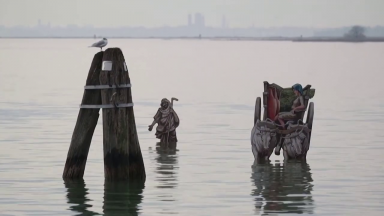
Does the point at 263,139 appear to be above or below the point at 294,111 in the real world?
below

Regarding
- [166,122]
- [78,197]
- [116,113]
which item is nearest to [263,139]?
[166,122]

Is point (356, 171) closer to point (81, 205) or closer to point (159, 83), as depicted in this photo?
point (81, 205)

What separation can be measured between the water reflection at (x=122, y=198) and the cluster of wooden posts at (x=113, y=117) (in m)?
0.17

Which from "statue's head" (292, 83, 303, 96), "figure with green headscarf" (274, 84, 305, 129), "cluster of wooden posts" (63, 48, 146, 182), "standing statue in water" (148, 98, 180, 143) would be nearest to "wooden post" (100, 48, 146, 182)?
"cluster of wooden posts" (63, 48, 146, 182)

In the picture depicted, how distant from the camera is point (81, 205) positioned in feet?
70.5

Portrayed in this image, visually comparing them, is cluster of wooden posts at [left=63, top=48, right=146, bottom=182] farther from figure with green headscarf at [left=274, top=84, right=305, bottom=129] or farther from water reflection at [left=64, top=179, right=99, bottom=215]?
figure with green headscarf at [left=274, top=84, right=305, bottom=129]

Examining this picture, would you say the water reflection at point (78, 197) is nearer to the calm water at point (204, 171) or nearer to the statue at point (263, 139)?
the calm water at point (204, 171)

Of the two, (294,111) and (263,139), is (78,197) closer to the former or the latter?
(263,139)

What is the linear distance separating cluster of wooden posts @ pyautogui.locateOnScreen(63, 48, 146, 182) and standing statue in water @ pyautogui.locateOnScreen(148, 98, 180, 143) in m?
6.72

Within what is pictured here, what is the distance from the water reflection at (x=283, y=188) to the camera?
69.6 ft

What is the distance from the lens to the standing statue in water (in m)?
29.5

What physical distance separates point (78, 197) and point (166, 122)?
26.9ft

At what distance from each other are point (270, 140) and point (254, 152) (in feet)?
2.34

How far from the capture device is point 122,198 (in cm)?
2206
